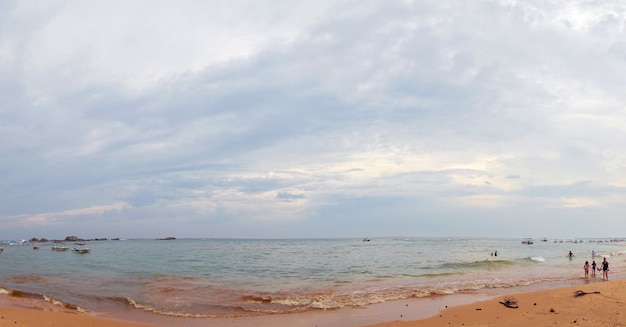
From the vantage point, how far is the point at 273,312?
51.4 ft

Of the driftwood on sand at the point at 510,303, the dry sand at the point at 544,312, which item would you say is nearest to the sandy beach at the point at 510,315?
the dry sand at the point at 544,312

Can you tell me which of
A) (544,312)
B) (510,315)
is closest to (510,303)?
(544,312)

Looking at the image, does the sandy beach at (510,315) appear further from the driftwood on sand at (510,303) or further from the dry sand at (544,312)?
the driftwood on sand at (510,303)

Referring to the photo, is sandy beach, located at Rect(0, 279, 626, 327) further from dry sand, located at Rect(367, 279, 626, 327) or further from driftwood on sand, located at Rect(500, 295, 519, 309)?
driftwood on sand, located at Rect(500, 295, 519, 309)

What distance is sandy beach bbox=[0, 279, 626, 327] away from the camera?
38.2 ft

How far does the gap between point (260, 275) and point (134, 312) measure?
13.6 m

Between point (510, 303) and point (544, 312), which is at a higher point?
point (544, 312)

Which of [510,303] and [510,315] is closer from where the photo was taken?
[510,315]

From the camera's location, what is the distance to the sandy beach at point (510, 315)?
11.6 meters

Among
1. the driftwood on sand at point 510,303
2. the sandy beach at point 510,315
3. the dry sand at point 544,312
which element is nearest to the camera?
the dry sand at point 544,312

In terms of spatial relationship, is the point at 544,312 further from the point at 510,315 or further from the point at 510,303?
the point at 510,303

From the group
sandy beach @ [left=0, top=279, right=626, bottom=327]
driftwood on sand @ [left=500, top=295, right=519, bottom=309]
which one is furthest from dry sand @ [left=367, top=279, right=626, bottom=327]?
driftwood on sand @ [left=500, top=295, right=519, bottom=309]

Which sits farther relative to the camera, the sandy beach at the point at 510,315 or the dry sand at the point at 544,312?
the sandy beach at the point at 510,315

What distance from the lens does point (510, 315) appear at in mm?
12898
